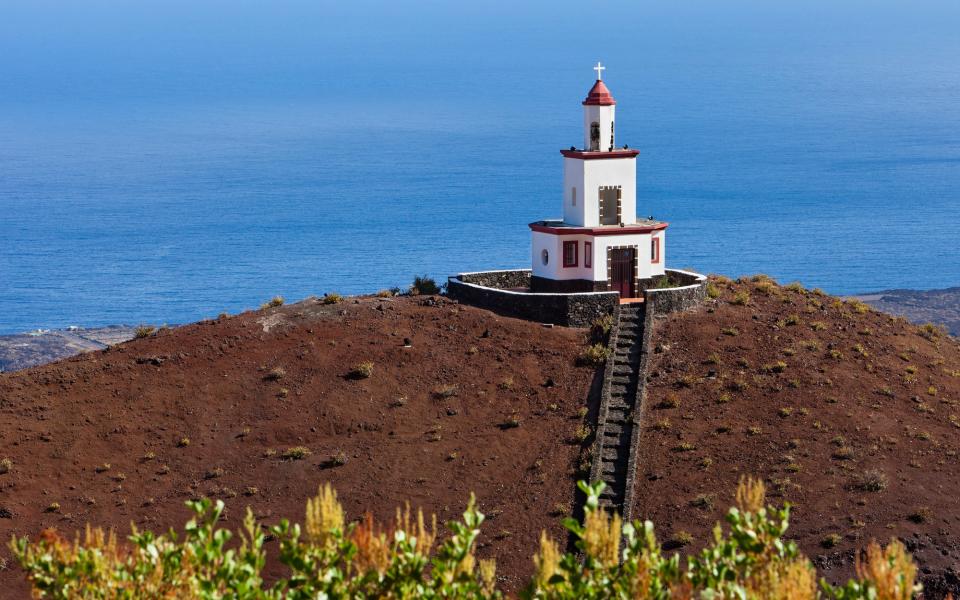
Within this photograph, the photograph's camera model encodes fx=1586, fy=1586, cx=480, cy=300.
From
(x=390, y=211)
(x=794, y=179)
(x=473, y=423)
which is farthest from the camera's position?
(x=794, y=179)

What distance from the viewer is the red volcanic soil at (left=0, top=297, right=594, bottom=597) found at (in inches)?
1448

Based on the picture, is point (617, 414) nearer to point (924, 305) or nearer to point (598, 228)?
point (598, 228)

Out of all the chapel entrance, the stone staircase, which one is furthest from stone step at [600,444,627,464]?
the chapel entrance

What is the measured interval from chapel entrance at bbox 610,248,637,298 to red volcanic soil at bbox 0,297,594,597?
2.61 meters

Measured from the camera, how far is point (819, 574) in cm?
3372

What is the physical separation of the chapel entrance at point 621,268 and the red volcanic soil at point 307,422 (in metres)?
2.61

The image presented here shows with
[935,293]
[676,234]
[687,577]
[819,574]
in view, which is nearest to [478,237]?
[676,234]

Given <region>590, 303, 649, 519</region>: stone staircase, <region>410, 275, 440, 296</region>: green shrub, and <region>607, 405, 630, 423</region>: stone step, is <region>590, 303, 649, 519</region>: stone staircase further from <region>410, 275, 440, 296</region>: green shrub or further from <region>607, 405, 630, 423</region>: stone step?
<region>410, 275, 440, 296</region>: green shrub

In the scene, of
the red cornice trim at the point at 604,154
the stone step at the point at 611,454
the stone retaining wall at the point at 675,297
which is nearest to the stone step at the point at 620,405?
the stone step at the point at 611,454

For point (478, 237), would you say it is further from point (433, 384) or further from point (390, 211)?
point (433, 384)

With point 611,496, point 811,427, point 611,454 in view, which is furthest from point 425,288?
point 811,427

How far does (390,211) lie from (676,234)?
32.9 meters

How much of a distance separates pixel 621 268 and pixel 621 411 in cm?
639

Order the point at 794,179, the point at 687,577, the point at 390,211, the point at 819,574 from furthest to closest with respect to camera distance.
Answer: the point at 794,179 < the point at 390,211 < the point at 819,574 < the point at 687,577
